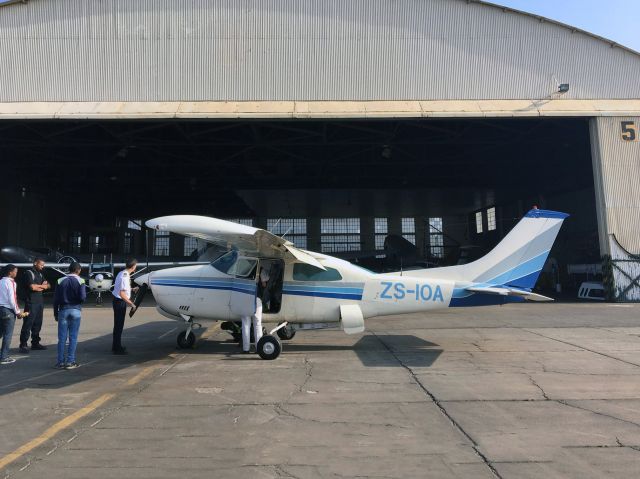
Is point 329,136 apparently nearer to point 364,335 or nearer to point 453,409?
point 364,335

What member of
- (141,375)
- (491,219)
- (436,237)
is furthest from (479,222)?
(141,375)

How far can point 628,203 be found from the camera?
18.8 m

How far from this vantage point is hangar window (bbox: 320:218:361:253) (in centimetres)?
4884

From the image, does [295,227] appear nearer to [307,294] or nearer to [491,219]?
[491,219]

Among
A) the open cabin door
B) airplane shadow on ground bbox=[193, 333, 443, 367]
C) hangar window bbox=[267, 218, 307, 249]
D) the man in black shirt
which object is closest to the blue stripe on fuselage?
the open cabin door

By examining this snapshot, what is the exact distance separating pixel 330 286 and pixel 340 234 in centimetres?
4013

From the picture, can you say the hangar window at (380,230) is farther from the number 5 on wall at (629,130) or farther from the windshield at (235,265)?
the windshield at (235,265)

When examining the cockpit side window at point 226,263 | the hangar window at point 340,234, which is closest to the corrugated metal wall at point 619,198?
the cockpit side window at point 226,263

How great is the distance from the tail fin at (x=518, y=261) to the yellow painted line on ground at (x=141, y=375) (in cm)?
592

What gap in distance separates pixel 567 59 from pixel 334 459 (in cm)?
2164

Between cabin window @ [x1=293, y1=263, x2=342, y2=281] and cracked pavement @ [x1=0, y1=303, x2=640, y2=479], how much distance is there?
1.55 metres

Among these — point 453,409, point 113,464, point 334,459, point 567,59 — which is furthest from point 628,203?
point 113,464

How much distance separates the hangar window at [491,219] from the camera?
4512cm

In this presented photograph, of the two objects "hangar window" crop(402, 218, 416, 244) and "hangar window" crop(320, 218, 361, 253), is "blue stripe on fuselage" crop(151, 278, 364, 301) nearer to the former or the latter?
"hangar window" crop(320, 218, 361, 253)
